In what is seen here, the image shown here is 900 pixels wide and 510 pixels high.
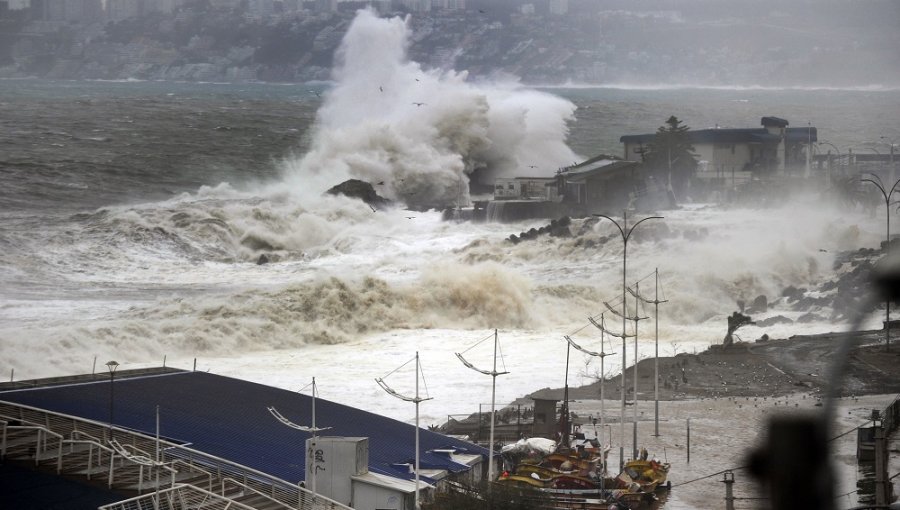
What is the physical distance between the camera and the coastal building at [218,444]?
1423 cm

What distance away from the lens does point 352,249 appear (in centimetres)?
5428

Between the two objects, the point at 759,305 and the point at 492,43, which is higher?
the point at 492,43

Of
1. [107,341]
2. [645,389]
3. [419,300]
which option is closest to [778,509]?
[645,389]

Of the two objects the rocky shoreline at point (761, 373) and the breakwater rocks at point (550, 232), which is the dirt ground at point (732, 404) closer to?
the rocky shoreline at point (761, 373)

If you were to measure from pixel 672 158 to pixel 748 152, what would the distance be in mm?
3568

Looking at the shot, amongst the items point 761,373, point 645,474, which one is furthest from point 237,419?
point 761,373

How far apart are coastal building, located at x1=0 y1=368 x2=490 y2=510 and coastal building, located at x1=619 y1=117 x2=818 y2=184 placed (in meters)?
45.8

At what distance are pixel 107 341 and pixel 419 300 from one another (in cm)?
1103

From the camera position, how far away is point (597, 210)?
2279 inches

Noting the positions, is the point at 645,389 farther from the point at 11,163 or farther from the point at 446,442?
the point at 11,163

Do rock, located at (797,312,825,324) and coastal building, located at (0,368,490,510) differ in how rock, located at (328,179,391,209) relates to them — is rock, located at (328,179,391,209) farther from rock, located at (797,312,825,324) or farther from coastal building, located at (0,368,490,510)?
coastal building, located at (0,368,490,510)

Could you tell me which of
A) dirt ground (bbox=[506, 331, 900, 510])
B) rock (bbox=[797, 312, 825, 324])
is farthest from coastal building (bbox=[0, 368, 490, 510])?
rock (bbox=[797, 312, 825, 324])

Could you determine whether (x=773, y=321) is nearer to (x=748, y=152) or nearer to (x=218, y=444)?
(x=218, y=444)

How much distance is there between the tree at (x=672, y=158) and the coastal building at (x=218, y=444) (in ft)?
151
